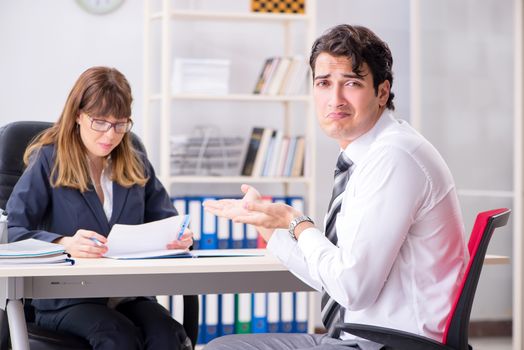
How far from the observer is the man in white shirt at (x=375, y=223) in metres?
1.50

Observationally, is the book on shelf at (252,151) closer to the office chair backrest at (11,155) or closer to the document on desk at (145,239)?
the office chair backrest at (11,155)

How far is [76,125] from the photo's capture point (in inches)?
98.3

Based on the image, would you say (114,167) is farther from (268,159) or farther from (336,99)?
(268,159)

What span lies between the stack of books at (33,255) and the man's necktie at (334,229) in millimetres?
652

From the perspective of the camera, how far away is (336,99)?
1740 mm

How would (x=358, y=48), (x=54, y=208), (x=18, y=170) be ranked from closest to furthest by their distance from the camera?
(x=358, y=48) → (x=54, y=208) → (x=18, y=170)

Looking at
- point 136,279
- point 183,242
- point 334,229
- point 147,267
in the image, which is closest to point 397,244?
point 334,229

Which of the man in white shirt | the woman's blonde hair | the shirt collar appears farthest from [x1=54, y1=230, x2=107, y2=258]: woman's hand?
the shirt collar

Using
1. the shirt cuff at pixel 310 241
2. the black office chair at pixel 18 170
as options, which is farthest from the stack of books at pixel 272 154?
the shirt cuff at pixel 310 241

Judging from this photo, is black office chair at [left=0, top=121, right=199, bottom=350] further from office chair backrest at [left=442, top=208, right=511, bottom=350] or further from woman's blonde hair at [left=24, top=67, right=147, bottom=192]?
office chair backrest at [left=442, top=208, right=511, bottom=350]

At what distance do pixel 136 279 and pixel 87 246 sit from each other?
6.9 inches

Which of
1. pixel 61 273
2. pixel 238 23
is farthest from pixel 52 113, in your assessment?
pixel 61 273

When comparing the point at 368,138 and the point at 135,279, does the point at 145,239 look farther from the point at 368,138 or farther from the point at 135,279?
the point at 368,138

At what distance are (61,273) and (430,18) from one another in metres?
2.96
